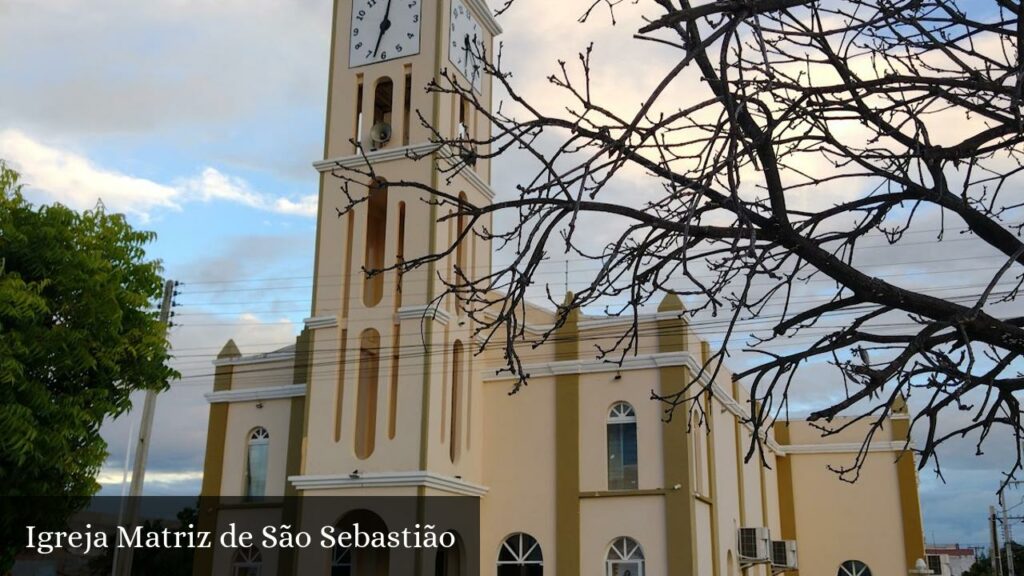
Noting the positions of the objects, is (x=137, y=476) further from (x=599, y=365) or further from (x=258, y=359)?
(x=599, y=365)

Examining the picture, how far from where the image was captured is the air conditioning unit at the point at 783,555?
23781 millimetres

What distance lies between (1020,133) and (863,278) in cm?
98

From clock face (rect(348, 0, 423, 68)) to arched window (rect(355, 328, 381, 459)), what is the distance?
576 centimetres

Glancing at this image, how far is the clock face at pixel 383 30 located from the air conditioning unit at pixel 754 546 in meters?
12.5

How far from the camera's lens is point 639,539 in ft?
59.5

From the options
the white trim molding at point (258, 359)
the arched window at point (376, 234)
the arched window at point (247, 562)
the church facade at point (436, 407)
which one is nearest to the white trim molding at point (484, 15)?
the church facade at point (436, 407)

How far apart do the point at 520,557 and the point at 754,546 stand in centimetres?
553

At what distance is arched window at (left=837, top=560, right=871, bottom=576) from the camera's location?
25656 millimetres

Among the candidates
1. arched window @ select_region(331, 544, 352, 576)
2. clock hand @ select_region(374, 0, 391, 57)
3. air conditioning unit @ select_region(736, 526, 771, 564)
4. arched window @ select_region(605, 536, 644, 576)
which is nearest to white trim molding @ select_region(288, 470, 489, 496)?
arched window @ select_region(331, 544, 352, 576)

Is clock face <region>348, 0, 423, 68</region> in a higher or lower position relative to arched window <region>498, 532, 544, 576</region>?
higher

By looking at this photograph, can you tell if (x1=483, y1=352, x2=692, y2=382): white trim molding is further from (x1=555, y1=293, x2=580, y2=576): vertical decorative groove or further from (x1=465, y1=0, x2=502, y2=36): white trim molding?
(x1=465, y1=0, x2=502, y2=36): white trim molding

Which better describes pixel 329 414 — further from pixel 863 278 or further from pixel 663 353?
pixel 863 278

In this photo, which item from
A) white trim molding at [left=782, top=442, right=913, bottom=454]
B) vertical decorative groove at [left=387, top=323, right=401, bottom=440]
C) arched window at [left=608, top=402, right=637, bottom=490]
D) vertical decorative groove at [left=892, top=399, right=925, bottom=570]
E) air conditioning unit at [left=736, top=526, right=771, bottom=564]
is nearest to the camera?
vertical decorative groove at [left=387, top=323, right=401, bottom=440]

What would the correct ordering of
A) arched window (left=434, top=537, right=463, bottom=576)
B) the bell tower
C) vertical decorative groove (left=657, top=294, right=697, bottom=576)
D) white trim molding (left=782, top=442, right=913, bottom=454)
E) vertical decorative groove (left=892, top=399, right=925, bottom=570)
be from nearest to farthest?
1. vertical decorative groove (left=657, top=294, right=697, bottom=576)
2. the bell tower
3. arched window (left=434, top=537, right=463, bottom=576)
4. vertical decorative groove (left=892, top=399, right=925, bottom=570)
5. white trim molding (left=782, top=442, right=913, bottom=454)
